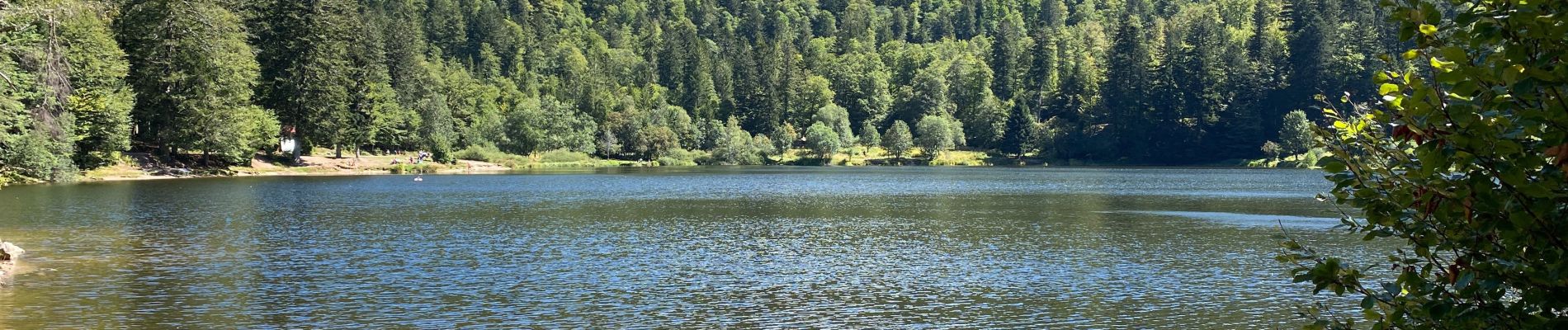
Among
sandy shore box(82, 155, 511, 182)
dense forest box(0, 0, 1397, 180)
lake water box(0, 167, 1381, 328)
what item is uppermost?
dense forest box(0, 0, 1397, 180)

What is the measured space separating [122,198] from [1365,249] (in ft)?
182

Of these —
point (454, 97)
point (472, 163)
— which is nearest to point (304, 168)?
point (472, 163)

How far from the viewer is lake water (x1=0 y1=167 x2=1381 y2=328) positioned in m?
23.6

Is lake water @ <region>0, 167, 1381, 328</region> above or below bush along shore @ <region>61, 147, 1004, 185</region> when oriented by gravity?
below

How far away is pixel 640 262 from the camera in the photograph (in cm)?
3359

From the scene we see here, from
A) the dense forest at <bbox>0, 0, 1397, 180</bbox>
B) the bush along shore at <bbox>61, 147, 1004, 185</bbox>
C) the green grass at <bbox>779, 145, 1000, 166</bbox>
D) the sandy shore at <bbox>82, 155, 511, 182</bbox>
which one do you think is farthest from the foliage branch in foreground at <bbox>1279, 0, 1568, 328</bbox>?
the green grass at <bbox>779, 145, 1000, 166</bbox>

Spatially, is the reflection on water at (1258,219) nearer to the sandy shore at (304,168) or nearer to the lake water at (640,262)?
the lake water at (640,262)

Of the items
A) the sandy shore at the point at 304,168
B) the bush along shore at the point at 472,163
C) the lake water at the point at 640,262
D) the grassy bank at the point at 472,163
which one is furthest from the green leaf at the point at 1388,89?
the grassy bank at the point at 472,163

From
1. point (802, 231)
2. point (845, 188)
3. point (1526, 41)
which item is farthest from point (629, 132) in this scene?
point (1526, 41)

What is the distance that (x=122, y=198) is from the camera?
5891 cm

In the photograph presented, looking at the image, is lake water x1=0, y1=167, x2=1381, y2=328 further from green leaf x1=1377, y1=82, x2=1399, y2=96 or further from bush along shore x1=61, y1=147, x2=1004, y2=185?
bush along shore x1=61, y1=147, x2=1004, y2=185

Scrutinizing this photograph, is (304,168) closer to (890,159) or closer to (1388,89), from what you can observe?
(890,159)

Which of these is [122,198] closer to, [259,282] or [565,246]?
[565,246]

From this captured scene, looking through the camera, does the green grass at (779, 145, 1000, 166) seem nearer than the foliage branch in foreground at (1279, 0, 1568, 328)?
No
